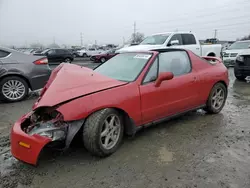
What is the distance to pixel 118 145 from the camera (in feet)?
10.4

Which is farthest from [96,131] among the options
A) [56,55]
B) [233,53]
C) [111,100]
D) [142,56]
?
[56,55]

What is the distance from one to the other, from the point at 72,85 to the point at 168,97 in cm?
152

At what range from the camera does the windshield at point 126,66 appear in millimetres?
3472

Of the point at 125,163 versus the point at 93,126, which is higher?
the point at 93,126

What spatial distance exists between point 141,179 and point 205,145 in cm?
129

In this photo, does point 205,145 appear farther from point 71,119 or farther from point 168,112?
point 71,119

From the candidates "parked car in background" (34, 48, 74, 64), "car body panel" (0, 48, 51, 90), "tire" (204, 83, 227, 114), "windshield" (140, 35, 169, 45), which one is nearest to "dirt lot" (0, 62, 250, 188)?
→ "tire" (204, 83, 227, 114)

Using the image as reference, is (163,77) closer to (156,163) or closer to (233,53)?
(156,163)

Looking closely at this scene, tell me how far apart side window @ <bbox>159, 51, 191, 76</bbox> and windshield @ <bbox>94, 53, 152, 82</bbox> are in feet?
0.90

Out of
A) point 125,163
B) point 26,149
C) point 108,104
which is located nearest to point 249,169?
point 125,163

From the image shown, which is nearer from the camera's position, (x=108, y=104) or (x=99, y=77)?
(x=108, y=104)

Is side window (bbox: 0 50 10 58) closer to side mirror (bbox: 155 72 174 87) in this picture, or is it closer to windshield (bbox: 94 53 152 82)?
windshield (bbox: 94 53 152 82)

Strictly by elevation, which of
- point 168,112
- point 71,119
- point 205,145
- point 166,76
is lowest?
point 205,145

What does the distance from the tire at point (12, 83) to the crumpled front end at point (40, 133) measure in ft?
10.7
